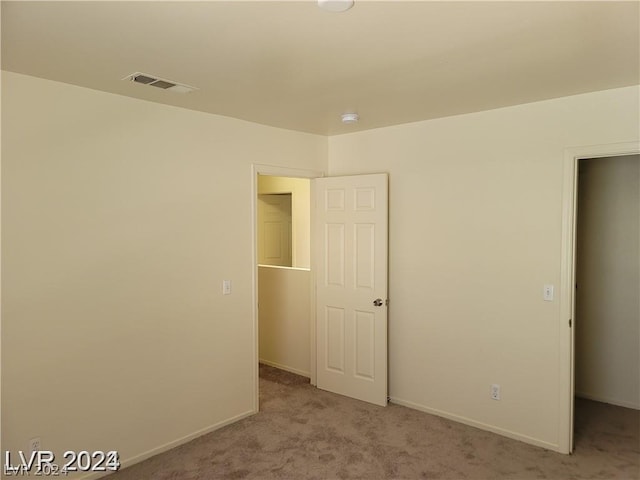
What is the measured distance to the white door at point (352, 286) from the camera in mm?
3893

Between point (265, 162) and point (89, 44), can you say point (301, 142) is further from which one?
point (89, 44)

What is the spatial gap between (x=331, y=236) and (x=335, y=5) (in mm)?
2679

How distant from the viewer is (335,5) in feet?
5.48

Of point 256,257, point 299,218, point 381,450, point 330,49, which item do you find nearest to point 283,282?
point 299,218

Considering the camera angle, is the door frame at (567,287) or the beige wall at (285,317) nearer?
the door frame at (567,287)

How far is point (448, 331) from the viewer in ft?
11.9

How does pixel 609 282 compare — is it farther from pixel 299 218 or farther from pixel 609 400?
pixel 299 218

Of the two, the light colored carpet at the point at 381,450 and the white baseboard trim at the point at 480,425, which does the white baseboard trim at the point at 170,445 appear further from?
the white baseboard trim at the point at 480,425

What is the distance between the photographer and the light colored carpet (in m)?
2.82

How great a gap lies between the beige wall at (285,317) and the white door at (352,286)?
345mm

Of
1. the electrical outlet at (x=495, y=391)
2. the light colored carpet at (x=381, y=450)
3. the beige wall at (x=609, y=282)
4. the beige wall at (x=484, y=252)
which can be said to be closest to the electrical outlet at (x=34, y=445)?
the light colored carpet at (x=381, y=450)

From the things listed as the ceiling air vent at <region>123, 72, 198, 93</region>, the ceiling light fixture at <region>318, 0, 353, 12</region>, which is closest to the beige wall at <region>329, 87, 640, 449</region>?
the ceiling air vent at <region>123, 72, 198, 93</region>

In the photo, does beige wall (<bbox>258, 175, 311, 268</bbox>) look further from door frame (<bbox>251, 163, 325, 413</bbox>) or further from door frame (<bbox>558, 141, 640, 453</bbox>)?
door frame (<bbox>558, 141, 640, 453</bbox>)

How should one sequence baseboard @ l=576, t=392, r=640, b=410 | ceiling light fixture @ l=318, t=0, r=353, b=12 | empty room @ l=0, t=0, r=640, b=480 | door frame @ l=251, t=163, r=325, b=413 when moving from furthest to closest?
baseboard @ l=576, t=392, r=640, b=410 → door frame @ l=251, t=163, r=325, b=413 → empty room @ l=0, t=0, r=640, b=480 → ceiling light fixture @ l=318, t=0, r=353, b=12
